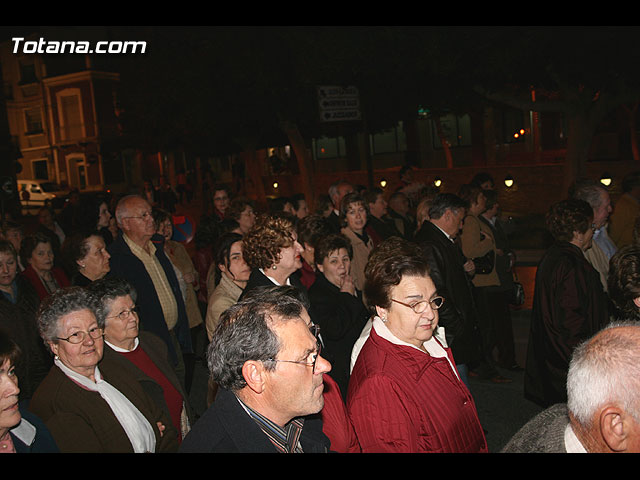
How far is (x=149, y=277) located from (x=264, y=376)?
3341 millimetres

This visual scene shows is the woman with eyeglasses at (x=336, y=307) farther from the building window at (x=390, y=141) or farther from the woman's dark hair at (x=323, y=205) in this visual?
the building window at (x=390, y=141)

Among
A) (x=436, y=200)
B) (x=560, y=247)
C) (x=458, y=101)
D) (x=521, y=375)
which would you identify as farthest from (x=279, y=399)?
(x=458, y=101)

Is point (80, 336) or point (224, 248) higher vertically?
point (224, 248)

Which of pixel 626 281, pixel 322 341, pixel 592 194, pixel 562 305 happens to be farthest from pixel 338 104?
pixel 626 281

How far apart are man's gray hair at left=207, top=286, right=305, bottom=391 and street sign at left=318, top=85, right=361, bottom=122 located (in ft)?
25.3

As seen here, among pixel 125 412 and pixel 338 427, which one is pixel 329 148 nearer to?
pixel 125 412

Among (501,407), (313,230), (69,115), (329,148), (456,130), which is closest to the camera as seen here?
(313,230)

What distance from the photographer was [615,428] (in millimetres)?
1906

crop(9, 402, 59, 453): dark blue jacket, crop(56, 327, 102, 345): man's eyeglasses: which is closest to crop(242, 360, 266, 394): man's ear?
crop(9, 402, 59, 453): dark blue jacket

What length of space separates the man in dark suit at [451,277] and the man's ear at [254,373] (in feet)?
8.49

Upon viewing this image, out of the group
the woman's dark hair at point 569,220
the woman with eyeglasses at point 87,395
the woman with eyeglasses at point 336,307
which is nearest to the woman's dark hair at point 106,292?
the woman with eyeglasses at point 87,395

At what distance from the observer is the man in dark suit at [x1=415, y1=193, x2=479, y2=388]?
4.71 metres

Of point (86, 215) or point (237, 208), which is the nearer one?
point (237, 208)

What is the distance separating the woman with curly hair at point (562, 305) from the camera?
14.2 ft
